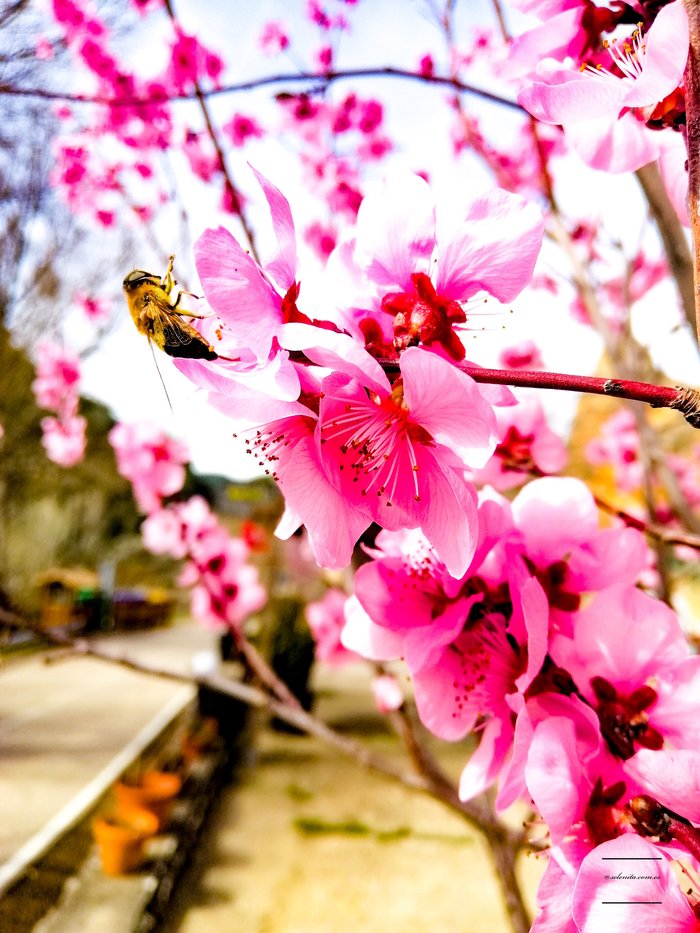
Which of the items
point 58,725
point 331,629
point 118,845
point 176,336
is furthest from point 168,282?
point 58,725

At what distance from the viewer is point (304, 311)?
1.48 feet

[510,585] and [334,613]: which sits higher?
[510,585]

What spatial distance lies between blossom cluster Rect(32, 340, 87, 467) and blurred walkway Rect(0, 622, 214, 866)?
1160 millimetres

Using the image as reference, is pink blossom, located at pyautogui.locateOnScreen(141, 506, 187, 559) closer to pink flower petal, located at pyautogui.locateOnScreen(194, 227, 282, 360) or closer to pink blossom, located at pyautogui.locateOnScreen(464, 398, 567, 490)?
pink blossom, located at pyautogui.locateOnScreen(464, 398, 567, 490)

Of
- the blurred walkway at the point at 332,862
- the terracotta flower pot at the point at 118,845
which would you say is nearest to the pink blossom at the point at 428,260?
the blurred walkway at the point at 332,862

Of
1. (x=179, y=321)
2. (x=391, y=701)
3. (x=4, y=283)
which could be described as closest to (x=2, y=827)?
(x=391, y=701)

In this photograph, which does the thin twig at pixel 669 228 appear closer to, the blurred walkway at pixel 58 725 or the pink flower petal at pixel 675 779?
the pink flower petal at pixel 675 779

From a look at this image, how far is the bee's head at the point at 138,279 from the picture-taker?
2.10 ft

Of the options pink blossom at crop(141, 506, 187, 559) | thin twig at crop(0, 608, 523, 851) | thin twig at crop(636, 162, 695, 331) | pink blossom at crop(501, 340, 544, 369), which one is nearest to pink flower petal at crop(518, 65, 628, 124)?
thin twig at crop(636, 162, 695, 331)

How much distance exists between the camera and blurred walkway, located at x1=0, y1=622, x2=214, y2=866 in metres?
2.13

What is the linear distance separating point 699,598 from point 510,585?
24.3 ft

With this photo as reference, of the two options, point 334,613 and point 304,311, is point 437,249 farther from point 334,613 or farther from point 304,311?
point 334,613

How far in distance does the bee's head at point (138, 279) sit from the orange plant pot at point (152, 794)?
3.35 m

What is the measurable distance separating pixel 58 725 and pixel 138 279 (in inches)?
157
